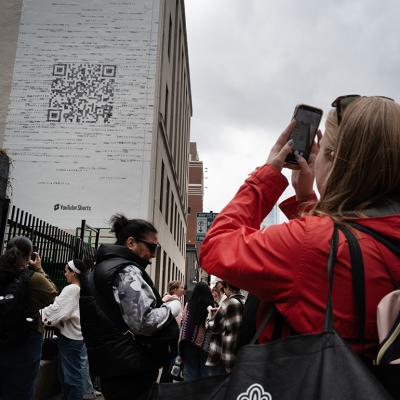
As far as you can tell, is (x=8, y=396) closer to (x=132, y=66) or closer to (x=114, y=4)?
(x=132, y=66)

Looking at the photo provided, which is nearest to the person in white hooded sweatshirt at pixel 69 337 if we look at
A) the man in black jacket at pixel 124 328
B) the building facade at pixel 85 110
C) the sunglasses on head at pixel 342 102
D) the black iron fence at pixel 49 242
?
the black iron fence at pixel 49 242

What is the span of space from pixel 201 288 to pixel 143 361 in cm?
445

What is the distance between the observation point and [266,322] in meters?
1.41

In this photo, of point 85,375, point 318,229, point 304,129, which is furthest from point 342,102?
point 85,375

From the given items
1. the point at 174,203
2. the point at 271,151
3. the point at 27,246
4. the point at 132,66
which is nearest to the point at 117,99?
the point at 132,66

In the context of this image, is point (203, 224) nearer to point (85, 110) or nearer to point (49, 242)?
point (85, 110)

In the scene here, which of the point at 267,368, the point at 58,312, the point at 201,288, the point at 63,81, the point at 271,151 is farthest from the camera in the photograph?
the point at 63,81

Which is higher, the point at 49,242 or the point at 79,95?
the point at 79,95

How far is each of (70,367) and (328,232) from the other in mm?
6548

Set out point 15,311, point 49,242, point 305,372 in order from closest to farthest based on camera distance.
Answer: point 305,372
point 15,311
point 49,242

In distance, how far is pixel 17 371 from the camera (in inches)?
197

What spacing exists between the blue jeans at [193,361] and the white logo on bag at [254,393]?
20.0 feet

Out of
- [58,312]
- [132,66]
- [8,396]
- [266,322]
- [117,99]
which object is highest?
[132,66]

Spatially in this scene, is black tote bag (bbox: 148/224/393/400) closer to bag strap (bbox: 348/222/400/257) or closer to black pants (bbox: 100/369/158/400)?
bag strap (bbox: 348/222/400/257)
